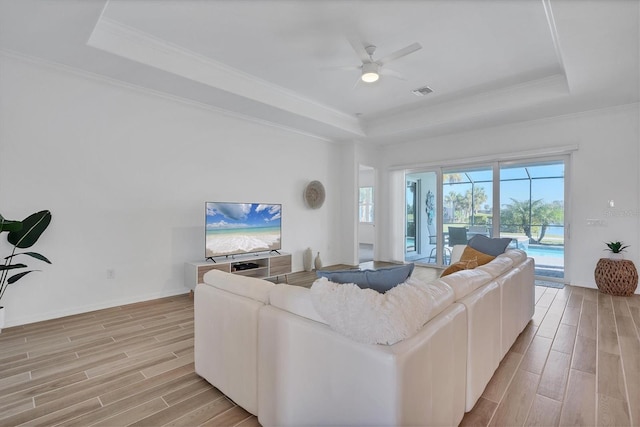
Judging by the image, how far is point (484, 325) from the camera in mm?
1881

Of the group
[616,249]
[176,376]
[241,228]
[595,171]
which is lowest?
[176,376]

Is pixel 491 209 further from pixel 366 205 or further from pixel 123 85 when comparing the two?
pixel 123 85

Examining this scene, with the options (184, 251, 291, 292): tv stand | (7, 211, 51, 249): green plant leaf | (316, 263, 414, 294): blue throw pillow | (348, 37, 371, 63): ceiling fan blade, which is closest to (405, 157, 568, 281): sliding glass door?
(184, 251, 291, 292): tv stand

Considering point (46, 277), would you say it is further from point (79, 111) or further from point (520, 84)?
point (520, 84)

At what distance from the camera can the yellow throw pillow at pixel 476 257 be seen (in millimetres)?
2836

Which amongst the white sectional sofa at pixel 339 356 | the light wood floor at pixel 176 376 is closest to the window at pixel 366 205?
the light wood floor at pixel 176 376

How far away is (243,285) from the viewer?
1.81m

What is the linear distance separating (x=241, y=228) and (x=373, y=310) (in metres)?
3.46

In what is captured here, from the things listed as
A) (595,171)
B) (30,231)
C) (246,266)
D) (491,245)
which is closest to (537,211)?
(595,171)

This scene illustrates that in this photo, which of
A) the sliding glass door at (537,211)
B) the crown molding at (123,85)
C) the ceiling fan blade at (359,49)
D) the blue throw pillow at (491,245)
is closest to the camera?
the ceiling fan blade at (359,49)

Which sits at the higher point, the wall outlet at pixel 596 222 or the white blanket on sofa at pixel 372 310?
the wall outlet at pixel 596 222

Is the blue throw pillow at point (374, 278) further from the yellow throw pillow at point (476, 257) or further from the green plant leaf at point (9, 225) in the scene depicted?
the green plant leaf at point (9, 225)

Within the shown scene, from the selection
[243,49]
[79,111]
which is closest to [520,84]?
[243,49]

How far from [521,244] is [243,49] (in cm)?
511
